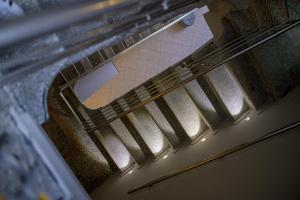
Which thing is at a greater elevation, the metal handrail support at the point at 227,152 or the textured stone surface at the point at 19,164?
the textured stone surface at the point at 19,164

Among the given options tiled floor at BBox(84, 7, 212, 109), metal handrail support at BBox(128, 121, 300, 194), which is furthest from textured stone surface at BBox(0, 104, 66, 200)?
tiled floor at BBox(84, 7, 212, 109)

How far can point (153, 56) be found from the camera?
4.95m

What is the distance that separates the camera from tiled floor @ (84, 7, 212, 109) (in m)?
4.64

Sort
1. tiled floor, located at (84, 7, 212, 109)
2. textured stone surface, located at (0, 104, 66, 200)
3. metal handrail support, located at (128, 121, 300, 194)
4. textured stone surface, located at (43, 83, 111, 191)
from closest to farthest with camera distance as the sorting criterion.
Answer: textured stone surface, located at (0, 104, 66, 200), metal handrail support, located at (128, 121, 300, 194), textured stone surface, located at (43, 83, 111, 191), tiled floor, located at (84, 7, 212, 109)

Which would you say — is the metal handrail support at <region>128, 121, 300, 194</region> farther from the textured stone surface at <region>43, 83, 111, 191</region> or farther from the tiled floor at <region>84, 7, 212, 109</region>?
the tiled floor at <region>84, 7, 212, 109</region>

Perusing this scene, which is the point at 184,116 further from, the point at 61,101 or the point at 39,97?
the point at 39,97

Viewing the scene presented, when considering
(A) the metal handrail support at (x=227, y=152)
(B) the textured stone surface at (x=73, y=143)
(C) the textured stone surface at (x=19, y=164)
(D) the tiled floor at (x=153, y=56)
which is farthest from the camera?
(D) the tiled floor at (x=153, y=56)

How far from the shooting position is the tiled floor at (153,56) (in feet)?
15.2

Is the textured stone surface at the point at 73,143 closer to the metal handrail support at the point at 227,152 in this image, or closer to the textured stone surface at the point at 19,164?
the metal handrail support at the point at 227,152

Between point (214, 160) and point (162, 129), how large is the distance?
155cm

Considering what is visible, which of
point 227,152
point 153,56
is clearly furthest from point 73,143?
point 227,152

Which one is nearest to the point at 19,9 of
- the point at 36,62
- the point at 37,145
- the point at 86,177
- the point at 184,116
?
the point at 36,62

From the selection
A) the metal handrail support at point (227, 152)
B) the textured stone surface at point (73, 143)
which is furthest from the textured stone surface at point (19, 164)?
the textured stone surface at point (73, 143)

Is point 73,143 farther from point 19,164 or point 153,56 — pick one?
point 19,164
